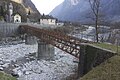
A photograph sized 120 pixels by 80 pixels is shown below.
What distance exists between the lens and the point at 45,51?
133 ft

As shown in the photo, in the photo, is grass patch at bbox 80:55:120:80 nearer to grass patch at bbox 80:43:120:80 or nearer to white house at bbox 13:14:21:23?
grass patch at bbox 80:43:120:80

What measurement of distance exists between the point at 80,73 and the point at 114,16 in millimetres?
174729

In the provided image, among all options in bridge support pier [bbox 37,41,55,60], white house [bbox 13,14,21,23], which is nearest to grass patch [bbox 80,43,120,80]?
bridge support pier [bbox 37,41,55,60]

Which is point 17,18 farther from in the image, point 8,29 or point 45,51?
point 45,51

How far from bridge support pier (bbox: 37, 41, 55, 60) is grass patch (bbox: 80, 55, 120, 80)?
2254cm

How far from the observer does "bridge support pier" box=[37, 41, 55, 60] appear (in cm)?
4006

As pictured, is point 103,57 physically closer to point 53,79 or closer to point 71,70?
point 53,79

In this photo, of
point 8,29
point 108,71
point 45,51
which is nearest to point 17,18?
point 8,29

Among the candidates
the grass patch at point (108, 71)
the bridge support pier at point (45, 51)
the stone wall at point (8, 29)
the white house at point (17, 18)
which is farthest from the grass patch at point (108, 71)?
the white house at point (17, 18)

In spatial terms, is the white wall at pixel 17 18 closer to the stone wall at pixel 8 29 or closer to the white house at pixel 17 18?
the white house at pixel 17 18

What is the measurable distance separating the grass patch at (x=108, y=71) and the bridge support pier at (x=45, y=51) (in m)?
22.5

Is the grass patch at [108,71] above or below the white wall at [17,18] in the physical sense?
below

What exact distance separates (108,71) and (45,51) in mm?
24781

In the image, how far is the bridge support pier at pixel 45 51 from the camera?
4006 cm
